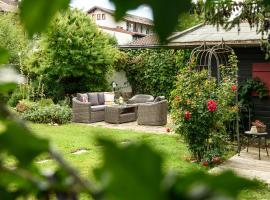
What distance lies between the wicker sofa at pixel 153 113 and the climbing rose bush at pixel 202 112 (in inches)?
170

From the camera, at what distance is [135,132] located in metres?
11.3

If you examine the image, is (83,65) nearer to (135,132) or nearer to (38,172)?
(135,132)

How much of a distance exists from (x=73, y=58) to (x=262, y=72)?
697cm

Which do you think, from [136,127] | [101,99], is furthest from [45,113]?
[136,127]

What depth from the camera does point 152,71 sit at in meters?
16.5

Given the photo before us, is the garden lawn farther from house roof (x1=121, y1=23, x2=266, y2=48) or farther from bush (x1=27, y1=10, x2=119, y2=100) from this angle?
bush (x1=27, y1=10, x2=119, y2=100)

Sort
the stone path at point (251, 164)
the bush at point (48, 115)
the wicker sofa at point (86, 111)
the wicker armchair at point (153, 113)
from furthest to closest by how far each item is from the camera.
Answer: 1. the wicker sofa at point (86, 111)
2. the bush at point (48, 115)
3. the wicker armchair at point (153, 113)
4. the stone path at point (251, 164)

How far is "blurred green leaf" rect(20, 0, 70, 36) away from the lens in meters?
0.39

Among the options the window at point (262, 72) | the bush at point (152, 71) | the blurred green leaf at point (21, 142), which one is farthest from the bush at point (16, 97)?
the blurred green leaf at point (21, 142)

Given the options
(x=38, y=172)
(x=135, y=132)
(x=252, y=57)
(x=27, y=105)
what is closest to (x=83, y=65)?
(x=27, y=105)

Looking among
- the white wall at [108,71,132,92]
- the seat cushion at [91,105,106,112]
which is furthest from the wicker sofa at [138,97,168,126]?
the white wall at [108,71,132,92]

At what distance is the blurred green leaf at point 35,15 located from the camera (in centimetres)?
39

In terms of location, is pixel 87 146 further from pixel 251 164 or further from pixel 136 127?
pixel 251 164

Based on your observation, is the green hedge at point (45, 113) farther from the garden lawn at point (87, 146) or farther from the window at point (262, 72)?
the window at point (262, 72)
